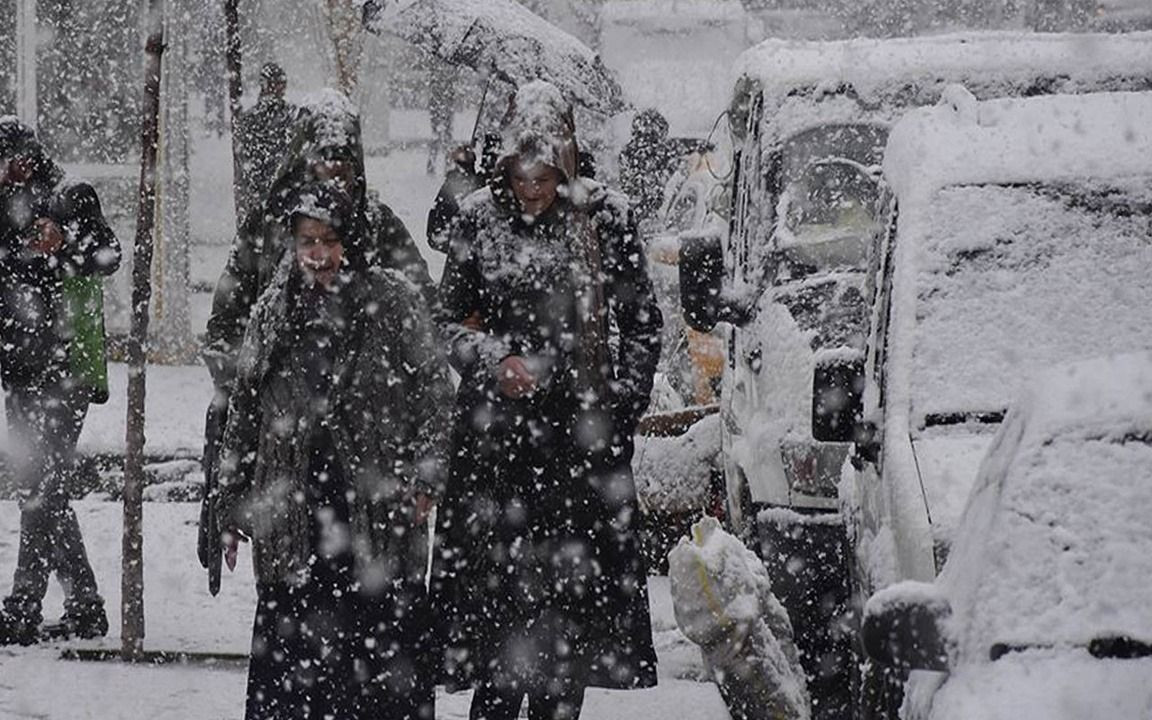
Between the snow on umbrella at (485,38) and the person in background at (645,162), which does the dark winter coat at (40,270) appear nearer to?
the snow on umbrella at (485,38)

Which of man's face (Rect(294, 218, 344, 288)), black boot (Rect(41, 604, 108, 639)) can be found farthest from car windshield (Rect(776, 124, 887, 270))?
black boot (Rect(41, 604, 108, 639))

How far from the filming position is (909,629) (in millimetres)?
3330

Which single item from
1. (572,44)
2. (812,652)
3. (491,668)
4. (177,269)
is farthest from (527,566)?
(177,269)

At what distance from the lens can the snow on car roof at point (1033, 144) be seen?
518cm

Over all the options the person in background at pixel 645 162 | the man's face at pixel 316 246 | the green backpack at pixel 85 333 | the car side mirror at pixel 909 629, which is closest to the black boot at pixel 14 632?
the green backpack at pixel 85 333

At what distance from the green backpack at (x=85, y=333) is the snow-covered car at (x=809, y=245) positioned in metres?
2.16

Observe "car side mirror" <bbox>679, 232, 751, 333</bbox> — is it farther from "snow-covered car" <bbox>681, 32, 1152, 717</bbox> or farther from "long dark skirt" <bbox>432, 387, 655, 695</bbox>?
"long dark skirt" <bbox>432, 387, 655, 695</bbox>

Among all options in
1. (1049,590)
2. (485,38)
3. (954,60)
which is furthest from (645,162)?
(1049,590)

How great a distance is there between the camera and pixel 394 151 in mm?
16203

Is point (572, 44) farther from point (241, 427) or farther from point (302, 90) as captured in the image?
point (241, 427)

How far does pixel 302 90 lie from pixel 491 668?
392 inches

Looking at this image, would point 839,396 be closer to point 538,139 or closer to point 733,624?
point 733,624

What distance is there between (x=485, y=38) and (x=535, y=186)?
17.3 ft

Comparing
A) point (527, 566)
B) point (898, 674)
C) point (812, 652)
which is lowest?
point (812, 652)
